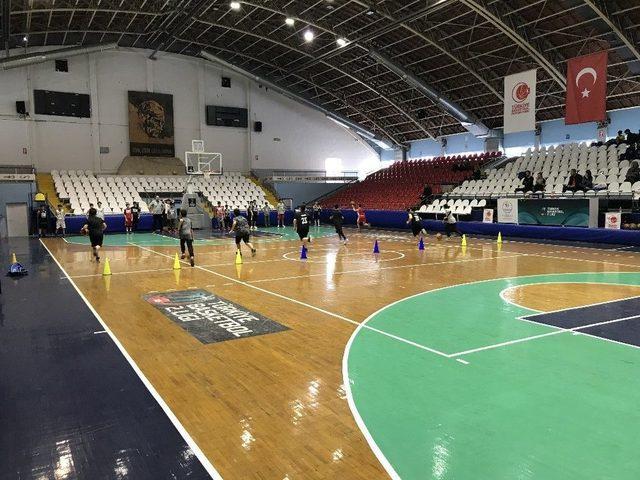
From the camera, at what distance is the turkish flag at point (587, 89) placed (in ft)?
62.7

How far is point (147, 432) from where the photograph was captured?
4.36 m

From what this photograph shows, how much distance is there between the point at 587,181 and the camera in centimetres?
2214

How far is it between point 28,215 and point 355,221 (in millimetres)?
19003

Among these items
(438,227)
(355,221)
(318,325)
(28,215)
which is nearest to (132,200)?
(28,215)

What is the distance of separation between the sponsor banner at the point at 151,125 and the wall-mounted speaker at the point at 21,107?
19.5 ft

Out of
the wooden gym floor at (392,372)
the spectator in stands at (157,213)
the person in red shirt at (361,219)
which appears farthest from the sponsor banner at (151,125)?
the wooden gym floor at (392,372)

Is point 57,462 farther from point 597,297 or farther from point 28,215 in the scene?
point 28,215

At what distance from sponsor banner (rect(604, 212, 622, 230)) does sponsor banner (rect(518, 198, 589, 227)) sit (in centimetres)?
114

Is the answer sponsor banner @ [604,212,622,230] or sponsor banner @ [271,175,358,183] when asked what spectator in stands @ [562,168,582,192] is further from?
sponsor banner @ [271,175,358,183]

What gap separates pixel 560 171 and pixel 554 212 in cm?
394

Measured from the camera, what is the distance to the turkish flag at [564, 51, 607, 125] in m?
19.1

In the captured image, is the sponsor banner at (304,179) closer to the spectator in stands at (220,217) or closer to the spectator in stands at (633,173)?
the spectator in stands at (220,217)

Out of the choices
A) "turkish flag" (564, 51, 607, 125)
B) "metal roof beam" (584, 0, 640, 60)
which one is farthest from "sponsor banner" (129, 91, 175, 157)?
"metal roof beam" (584, 0, 640, 60)

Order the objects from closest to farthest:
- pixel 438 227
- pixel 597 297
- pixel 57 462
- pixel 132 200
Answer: pixel 57 462 → pixel 597 297 → pixel 438 227 → pixel 132 200
